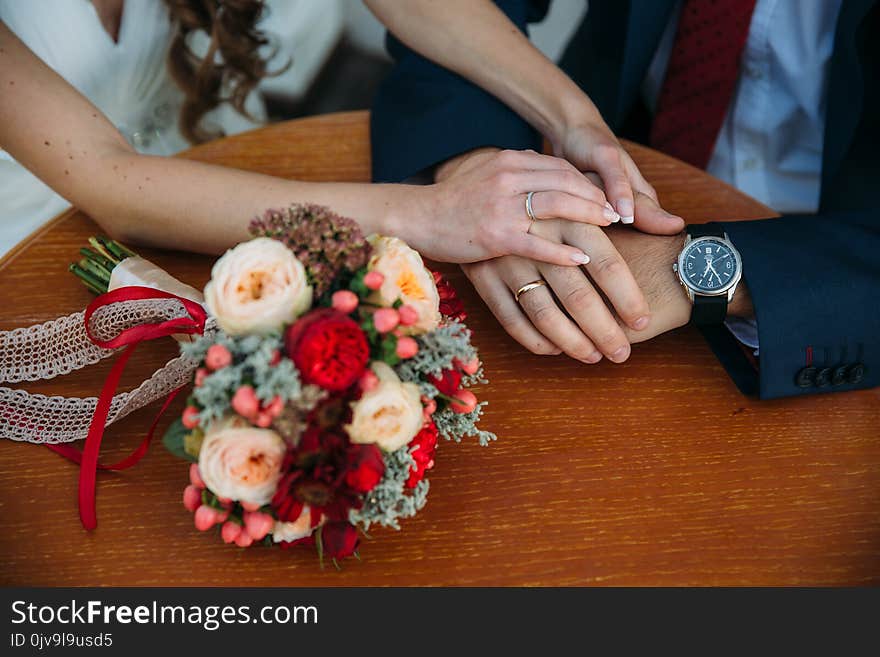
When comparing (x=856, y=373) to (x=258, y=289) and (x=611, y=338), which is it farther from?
(x=258, y=289)

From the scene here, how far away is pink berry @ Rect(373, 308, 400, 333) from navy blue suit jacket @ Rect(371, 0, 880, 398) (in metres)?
0.51

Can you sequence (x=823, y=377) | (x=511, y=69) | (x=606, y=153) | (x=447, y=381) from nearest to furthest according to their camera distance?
1. (x=447, y=381)
2. (x=823, y=377)
3. (x=606, y=153)
4. (x=511, y=69)

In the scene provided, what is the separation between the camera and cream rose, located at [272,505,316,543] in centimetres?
68

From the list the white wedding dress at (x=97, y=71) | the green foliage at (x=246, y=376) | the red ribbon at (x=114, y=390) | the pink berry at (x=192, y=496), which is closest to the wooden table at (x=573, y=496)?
the red ribbon at (x=114, y=390)

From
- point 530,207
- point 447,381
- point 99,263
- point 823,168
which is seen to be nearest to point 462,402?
point 447,381

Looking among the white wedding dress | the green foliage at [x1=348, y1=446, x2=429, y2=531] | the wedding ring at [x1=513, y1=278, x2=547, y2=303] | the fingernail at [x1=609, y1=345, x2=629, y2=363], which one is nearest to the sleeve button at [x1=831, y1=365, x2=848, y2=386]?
the fingernail at [x1=609, y1=345, x2=629, y2=363]

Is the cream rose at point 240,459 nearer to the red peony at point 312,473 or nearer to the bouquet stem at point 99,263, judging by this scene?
the red peony at point 312,473

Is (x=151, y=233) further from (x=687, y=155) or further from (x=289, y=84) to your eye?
(x=289, y=84)

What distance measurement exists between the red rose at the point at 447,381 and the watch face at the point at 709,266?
1.29 feet

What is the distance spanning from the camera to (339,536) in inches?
26.8

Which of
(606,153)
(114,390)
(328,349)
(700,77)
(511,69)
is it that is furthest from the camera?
(700,77)

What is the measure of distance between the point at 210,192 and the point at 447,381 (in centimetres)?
50

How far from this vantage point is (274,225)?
67 centimetres

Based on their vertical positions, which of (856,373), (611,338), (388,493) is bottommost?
(856,373)
